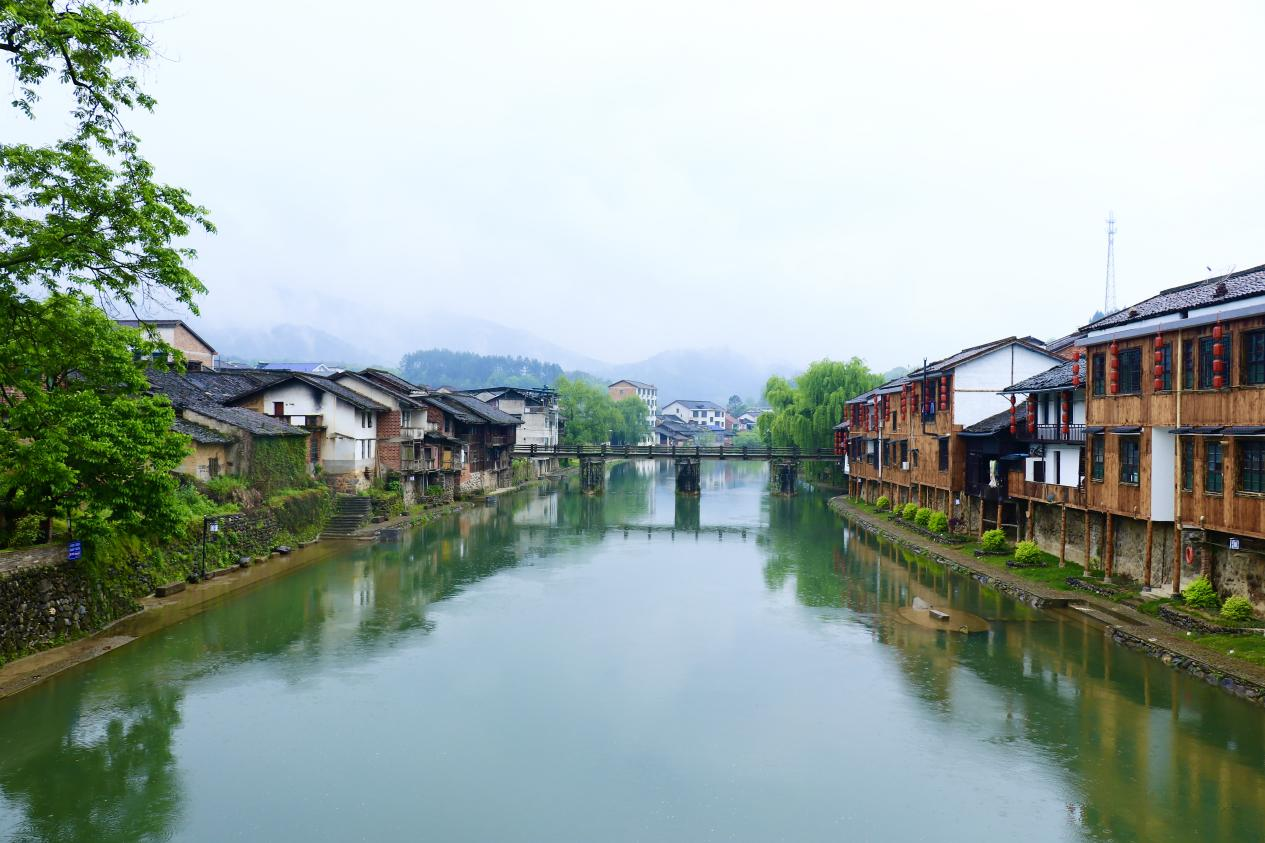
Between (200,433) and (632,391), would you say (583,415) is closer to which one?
(632,391)

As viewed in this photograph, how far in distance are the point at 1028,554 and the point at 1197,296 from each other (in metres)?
12.2

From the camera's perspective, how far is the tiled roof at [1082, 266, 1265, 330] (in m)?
22.4

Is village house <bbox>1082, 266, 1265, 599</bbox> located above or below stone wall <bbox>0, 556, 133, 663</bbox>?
above

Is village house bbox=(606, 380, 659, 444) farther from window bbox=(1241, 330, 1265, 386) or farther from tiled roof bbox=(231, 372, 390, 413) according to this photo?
window bbox=(1241, 330, 1265, 386)

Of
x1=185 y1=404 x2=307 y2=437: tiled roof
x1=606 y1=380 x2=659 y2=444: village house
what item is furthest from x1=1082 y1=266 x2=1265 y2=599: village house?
x1=606 y1=380 x2=659 y2=444: village house

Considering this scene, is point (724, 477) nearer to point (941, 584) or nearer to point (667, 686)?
point (941, 584)

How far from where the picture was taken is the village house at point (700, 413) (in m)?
194

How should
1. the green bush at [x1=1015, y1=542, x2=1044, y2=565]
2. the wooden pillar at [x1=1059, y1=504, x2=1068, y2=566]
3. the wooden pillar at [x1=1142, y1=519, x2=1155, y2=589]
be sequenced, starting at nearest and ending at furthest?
1. the wooden pillar at [x1=1142, y1=519, x2=1155, y2=589]
2. the wooden pillar at [x1=1059, y1=504, x2=1068, y2=566]
3. the green bush at [x1=1015, y1=542, x2=1044, y2=565]

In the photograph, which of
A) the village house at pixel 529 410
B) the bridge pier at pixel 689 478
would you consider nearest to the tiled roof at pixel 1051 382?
the bridge pier at pixel 689 478

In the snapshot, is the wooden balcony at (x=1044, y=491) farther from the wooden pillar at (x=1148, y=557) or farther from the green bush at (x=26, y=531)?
the green bush at (x=26, y=531)

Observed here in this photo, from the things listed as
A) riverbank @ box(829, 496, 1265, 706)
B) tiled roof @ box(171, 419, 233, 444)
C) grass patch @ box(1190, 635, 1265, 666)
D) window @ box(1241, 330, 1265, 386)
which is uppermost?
window @ box(1241, 330, 1265, 386)

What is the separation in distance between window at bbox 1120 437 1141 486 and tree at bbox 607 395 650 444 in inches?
3282

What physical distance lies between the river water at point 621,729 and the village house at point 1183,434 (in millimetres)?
3957

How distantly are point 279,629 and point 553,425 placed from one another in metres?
72.4
